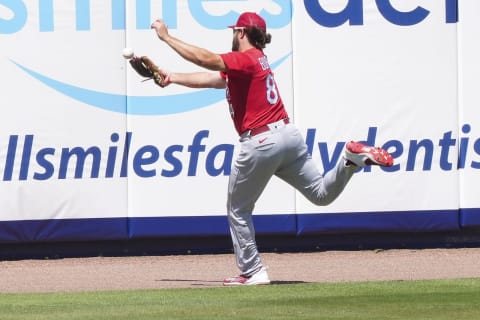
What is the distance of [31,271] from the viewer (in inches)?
445

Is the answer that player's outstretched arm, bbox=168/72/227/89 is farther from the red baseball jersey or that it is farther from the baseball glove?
the red baseball jersey

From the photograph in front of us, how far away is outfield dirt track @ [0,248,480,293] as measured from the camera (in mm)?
10148

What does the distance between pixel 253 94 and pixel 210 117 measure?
2792 mm

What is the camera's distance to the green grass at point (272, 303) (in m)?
7.73

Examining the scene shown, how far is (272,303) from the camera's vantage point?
8234mm

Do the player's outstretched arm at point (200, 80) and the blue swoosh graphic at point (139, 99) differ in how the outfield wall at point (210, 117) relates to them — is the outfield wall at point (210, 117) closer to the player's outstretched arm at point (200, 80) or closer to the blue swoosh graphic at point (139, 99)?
the blue swoosh graphic at point (139, 99)

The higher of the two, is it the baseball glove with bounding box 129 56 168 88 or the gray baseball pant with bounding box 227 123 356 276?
the baseball glove with bounding box 129 56 168 88

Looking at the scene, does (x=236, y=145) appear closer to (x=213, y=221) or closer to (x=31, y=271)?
(x=213, y=221)

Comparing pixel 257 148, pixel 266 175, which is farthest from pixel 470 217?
pixel 257 148

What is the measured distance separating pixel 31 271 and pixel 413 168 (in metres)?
3.75

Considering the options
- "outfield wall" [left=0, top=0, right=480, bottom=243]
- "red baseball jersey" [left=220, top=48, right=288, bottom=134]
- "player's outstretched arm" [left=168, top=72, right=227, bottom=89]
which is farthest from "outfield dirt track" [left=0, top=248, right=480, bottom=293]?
"player's outstretched arm" [left=168, top=72, right=227, bottom=89]

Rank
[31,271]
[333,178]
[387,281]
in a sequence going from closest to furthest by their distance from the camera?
1. [333,178]
2. [387,281]
3. [31,271]

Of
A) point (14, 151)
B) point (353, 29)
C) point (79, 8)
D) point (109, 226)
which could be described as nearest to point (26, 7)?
point (79, 8)

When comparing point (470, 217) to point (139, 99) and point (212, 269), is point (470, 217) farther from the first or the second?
point (139, 99)
